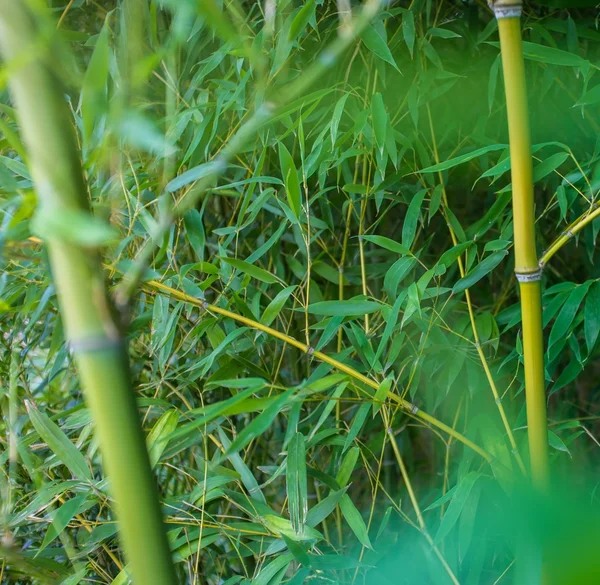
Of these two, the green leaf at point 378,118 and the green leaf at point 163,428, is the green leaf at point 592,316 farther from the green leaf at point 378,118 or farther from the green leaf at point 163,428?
the green leaf at point 163,428

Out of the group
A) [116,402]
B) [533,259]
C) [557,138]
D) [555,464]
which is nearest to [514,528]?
[116,402]

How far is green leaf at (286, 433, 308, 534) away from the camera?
0.74 metres

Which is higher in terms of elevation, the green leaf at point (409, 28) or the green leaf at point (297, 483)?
the green leaf at point (409, 28)

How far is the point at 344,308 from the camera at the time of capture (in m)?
0.80

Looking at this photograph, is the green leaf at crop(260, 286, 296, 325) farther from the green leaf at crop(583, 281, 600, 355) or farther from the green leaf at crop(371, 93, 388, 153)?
the green leaf at crop(583, 281, 600, 355)

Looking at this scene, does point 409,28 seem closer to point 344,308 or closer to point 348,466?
point 344,308

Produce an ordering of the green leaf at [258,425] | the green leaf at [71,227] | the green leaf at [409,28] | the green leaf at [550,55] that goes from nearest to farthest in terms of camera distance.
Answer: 1. the green leaf at [71,227]
2. the green leaf at [258,425]
3. the green leaf at [550,55]
4. the green leaf at [409,28]

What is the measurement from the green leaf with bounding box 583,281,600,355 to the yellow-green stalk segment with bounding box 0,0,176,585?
2.07 ft

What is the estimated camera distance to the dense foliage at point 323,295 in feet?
2.53

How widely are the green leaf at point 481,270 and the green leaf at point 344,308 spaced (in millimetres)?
110

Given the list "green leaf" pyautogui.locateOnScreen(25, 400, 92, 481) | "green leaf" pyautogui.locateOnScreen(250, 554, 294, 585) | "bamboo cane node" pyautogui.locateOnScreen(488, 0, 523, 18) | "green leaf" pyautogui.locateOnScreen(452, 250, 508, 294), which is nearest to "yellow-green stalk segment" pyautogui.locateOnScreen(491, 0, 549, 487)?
"bamboo cane node" pyautogui.locateOnScreen(488, 0, 523, 18)

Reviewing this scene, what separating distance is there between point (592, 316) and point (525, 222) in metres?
0.35

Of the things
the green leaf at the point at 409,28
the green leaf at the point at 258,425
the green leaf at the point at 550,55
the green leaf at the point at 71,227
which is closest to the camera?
the green leaf at the point at 71,227

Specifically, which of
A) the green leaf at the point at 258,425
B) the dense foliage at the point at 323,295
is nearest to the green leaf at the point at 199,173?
the dense foliage at the point at 323,295
